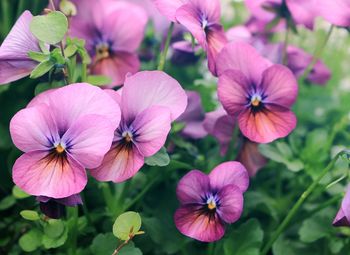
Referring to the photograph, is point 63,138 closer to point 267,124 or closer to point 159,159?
point 159,159

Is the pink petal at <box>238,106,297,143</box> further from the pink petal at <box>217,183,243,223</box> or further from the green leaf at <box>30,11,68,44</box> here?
the green leaf at <box>30,11,68,44</box>

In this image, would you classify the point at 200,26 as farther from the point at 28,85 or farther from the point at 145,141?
the point at 28,85

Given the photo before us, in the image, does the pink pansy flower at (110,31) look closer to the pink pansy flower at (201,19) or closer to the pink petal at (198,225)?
the pink pansy flower at (201,19)

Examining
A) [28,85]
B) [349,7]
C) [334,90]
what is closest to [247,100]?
[349,7]

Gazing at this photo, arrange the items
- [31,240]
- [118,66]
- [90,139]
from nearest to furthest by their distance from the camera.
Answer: [90,139] < [31,240] < [118,66]

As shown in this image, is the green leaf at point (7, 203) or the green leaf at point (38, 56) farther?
the green leaf at point (7, 203)

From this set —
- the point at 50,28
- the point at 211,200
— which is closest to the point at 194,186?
the point at 211,200

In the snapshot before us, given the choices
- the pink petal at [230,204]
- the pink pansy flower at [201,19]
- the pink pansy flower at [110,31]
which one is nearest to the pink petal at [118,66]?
the pink pansy flower at [110,31]
